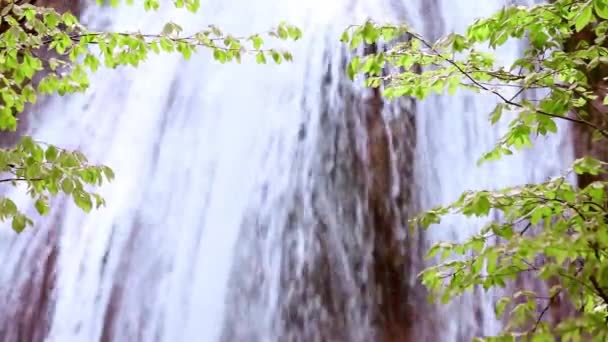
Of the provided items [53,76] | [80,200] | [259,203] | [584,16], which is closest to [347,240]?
[259,203]

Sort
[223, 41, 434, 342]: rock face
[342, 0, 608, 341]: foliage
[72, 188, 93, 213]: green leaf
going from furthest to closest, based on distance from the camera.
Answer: [223, 41, 434, 342]: rock face
[72, 188, 93, 213]: green leaf
[342, 0, 608, 341]: foliage

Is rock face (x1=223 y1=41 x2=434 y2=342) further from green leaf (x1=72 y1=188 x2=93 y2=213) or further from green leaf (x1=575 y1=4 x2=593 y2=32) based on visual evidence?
green leaf (x1=575 y1=4 x2=593 y2=32)

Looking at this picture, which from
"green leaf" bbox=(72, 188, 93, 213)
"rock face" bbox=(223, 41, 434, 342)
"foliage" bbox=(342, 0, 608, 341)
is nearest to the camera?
"foliage" bbox=(342, 0, 608, 341)

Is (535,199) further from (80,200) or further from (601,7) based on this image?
(80,200)

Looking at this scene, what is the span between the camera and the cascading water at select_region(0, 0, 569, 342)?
13.8 feet

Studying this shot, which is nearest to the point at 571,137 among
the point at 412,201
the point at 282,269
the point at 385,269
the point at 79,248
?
the point at 412,201

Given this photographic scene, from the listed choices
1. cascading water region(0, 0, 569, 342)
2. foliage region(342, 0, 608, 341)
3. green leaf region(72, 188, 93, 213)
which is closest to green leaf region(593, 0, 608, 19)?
foliage region(342, 0, 608, 341)

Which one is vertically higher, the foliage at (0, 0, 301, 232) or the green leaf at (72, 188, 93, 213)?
the foliage at (0, 0, 301, 232)

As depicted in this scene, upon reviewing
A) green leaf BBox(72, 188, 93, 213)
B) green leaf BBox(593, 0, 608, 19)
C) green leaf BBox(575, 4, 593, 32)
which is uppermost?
green leaf BBox(593, 0, 608, 19)

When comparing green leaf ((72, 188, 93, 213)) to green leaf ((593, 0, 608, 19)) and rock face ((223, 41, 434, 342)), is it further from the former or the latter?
rock face ((223, 41, 434, 342))

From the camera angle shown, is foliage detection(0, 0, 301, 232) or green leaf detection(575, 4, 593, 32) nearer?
green leaf detection(575, 4, 593, 32)

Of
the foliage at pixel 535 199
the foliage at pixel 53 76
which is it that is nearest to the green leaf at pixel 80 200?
the foliage at pixel 53 76

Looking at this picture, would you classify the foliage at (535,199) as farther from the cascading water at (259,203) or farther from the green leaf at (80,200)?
the cascading water at (259,203)

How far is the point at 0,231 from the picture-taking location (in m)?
4.91
